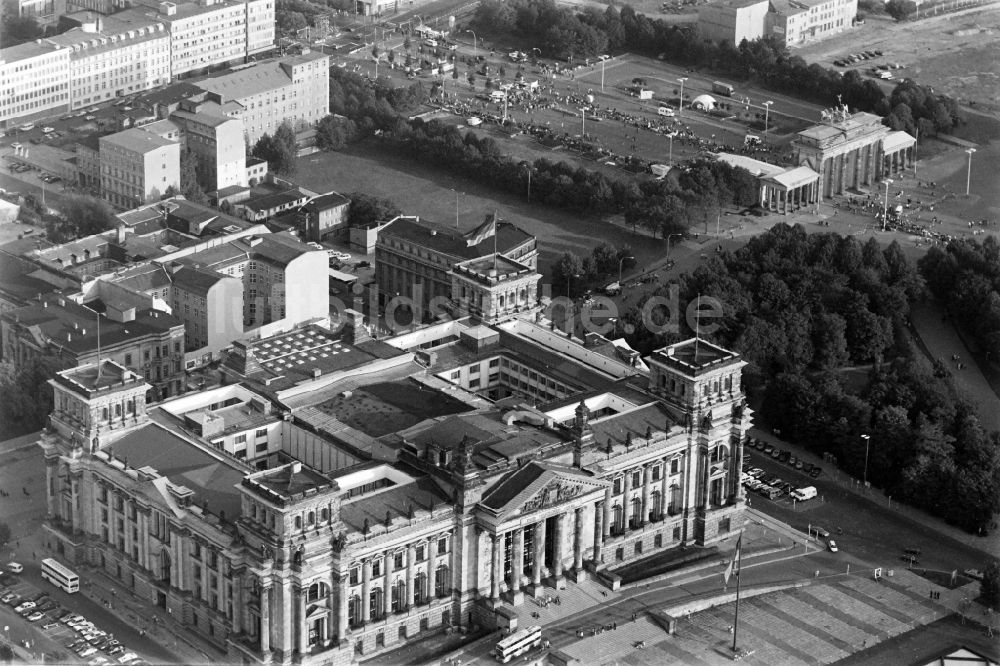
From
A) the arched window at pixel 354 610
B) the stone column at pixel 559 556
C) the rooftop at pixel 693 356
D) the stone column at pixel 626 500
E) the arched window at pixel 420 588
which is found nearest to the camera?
the arched window at pixel 354 610

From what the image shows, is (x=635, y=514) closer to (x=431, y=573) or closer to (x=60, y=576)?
(x=431, y=573)

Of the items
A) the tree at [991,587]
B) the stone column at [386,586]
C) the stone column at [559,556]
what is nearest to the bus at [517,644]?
the stone column at [559,556]

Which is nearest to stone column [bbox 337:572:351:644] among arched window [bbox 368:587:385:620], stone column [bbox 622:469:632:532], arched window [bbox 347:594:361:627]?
arched window [bbox 347:594:361:627]

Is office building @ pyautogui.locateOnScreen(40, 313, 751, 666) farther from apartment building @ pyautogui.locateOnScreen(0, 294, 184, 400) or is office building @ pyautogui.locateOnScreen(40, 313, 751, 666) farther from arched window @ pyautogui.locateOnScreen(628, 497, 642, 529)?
apartment building @ pyautogui.locateOnScreen(0, 294, 184, 400)

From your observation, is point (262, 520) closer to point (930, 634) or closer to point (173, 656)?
point (173, 656)

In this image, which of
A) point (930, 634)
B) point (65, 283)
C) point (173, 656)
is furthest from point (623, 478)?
point (65, 283)

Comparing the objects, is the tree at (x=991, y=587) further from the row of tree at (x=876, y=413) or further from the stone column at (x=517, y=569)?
the stone column at (x=517, y=569)

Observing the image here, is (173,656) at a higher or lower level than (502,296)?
lower
